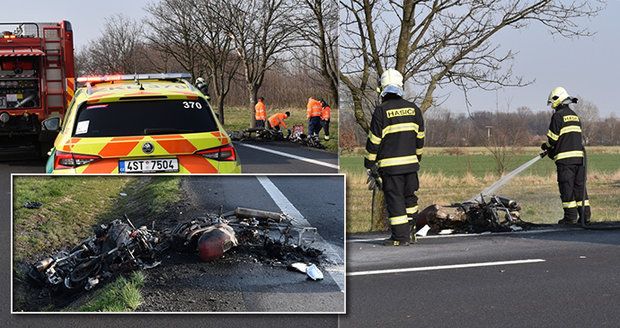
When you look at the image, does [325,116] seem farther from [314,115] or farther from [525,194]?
[525,194]

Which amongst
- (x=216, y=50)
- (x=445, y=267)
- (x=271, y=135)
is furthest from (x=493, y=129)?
(x=216, y=50)

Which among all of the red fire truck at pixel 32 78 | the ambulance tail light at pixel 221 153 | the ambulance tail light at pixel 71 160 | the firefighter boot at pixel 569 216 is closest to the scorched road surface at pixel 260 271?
the ambulance tail light at pixel 71 160

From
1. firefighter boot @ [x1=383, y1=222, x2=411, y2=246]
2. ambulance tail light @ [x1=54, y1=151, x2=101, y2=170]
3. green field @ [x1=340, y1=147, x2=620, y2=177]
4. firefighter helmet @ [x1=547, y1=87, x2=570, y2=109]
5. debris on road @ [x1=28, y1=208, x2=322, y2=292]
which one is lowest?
firefighter boot @ [x1=383, y1=222, x2=411, y2=246]

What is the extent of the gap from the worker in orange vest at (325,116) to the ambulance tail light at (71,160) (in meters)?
10.4

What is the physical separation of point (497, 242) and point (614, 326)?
3022 millimetres

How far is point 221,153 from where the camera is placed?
6133 mm

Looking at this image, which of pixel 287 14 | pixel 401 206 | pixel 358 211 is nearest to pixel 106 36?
pixel 287 14

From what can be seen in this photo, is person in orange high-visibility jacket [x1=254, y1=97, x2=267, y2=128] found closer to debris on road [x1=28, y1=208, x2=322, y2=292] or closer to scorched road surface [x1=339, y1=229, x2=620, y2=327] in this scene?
scorched road surface [x1=339, y1=229, x2=620, y2=327]

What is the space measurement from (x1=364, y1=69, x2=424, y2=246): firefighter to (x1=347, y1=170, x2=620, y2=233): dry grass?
0.55 meters

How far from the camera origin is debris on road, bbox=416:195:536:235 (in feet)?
28.1

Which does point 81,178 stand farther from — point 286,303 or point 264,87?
point 264,87

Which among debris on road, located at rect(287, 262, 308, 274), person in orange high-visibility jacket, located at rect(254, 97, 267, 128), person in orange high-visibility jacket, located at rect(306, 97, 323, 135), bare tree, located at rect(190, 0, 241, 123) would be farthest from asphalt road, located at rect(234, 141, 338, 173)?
debris on road, located at rect(287, 262, 308, 274)

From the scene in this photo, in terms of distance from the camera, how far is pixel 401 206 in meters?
7.20

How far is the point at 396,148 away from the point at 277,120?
614 inches
